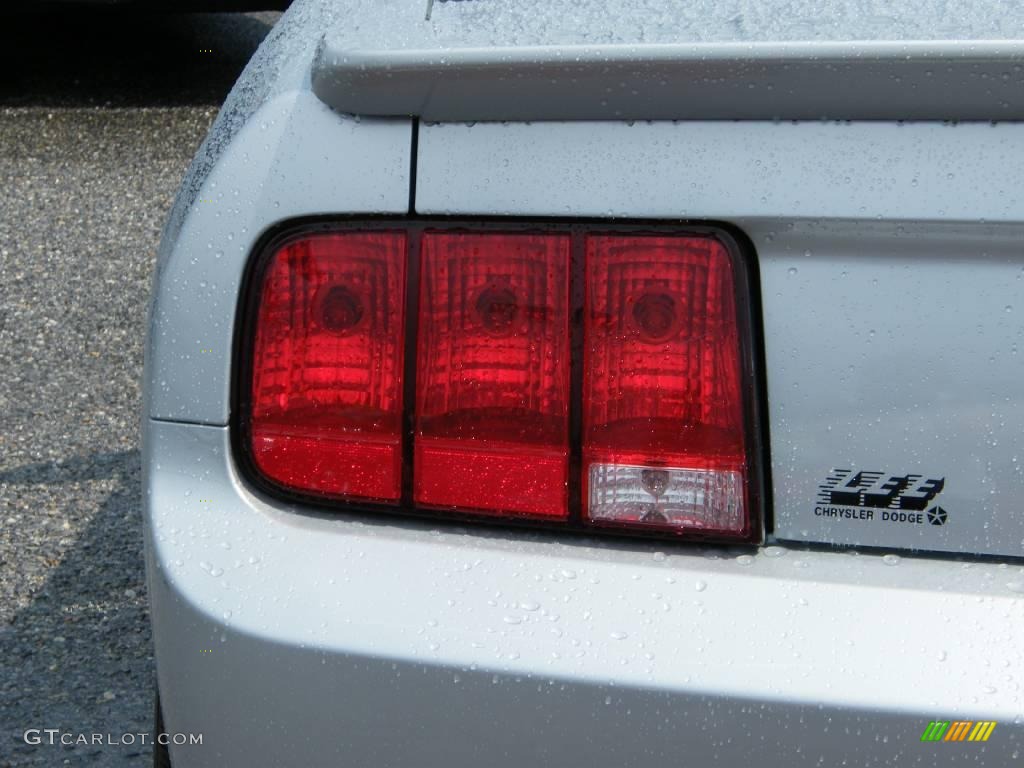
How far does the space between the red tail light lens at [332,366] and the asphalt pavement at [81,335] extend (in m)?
1.37

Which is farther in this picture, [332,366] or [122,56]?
[122,56]

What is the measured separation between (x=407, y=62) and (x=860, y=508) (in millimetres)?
614

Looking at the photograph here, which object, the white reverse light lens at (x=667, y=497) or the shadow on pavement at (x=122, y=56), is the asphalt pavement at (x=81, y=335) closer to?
the shadow on pavement at (x=122, y=56)

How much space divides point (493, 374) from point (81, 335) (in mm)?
3521

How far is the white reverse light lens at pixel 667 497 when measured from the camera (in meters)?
1.37

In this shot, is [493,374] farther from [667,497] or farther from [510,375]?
[667,497]

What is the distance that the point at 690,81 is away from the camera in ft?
4.15

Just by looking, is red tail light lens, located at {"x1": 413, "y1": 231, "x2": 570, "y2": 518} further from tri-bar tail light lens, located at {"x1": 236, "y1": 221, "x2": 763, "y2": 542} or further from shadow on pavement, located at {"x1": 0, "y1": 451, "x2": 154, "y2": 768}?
shadow on pavement, located at {"x1": 0, "y1": 451, "x2": 154, "y2": 768}

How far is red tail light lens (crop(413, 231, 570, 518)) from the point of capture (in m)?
1.36
